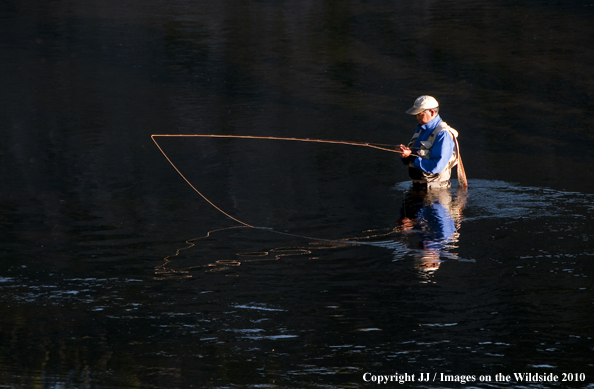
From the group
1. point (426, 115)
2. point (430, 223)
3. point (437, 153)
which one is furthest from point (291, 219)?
point (426, 115)

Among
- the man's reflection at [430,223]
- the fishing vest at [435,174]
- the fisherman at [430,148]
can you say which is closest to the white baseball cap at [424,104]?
the fisherman at [430,148]

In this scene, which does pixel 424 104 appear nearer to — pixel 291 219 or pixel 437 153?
pixel 437 153

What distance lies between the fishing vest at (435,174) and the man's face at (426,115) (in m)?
0.13

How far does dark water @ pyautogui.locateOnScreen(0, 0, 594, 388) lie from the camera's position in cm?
561

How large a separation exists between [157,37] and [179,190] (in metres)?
13.1

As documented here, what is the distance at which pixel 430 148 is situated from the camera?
9.73 meters

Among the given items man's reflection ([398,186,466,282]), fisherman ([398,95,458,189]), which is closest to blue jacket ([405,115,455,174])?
fisherman ([398,95,458,189])

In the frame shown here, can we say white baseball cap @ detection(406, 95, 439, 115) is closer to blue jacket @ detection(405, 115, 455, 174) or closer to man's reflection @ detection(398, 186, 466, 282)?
blue jacket @ detection(405, 115, 455, 174)

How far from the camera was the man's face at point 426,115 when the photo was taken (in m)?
9.67

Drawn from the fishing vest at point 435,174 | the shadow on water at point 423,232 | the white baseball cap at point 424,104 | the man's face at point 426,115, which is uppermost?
the white baseball cap at point 424,104

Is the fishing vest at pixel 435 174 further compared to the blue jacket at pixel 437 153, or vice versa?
the fishing vest at pixel 435 174

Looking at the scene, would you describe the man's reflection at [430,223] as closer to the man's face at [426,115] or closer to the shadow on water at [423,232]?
the shadow on water at [423,232]

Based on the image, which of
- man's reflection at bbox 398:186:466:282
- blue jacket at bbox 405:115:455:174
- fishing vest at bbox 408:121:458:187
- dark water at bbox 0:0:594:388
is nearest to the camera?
dark water at bbox 0:0:594:388

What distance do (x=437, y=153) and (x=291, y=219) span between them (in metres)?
1.78
